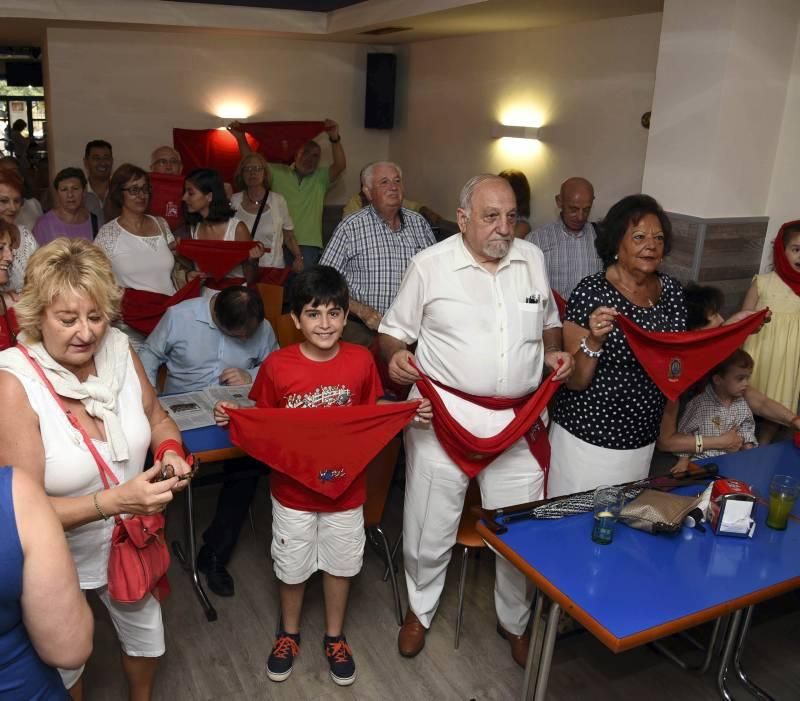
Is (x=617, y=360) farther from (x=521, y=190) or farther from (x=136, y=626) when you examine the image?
(x=521, y=190)

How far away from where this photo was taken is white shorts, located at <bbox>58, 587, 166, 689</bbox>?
97.3 inches

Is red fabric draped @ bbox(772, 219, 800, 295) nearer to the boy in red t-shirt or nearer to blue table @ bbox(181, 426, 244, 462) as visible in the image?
the boy in red t-shirt

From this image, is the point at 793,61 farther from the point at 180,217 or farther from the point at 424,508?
the point at 180,217

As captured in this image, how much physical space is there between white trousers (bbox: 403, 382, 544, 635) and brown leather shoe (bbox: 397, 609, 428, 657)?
150 mm

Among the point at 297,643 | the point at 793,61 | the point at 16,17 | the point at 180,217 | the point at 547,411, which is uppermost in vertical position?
the point at 16,17

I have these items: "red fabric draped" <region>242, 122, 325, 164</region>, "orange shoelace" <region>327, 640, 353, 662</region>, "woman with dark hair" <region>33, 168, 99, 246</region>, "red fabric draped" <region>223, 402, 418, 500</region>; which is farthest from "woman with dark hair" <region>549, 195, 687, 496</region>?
"red fabric draped" <region>242, 122, 325, 164</region>

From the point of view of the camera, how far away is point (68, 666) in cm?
164

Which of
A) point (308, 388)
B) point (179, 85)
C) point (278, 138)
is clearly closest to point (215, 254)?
point (308, 388)

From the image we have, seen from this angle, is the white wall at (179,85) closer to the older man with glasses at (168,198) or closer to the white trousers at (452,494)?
the older man with glasses at (168,198)

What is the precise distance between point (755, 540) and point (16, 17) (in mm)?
6919

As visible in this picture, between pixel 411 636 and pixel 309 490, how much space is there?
0.87m

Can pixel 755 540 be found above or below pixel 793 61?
below

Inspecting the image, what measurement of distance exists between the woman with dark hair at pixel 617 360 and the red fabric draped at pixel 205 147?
5.49 metres

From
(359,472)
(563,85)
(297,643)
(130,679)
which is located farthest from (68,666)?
(563,85)
